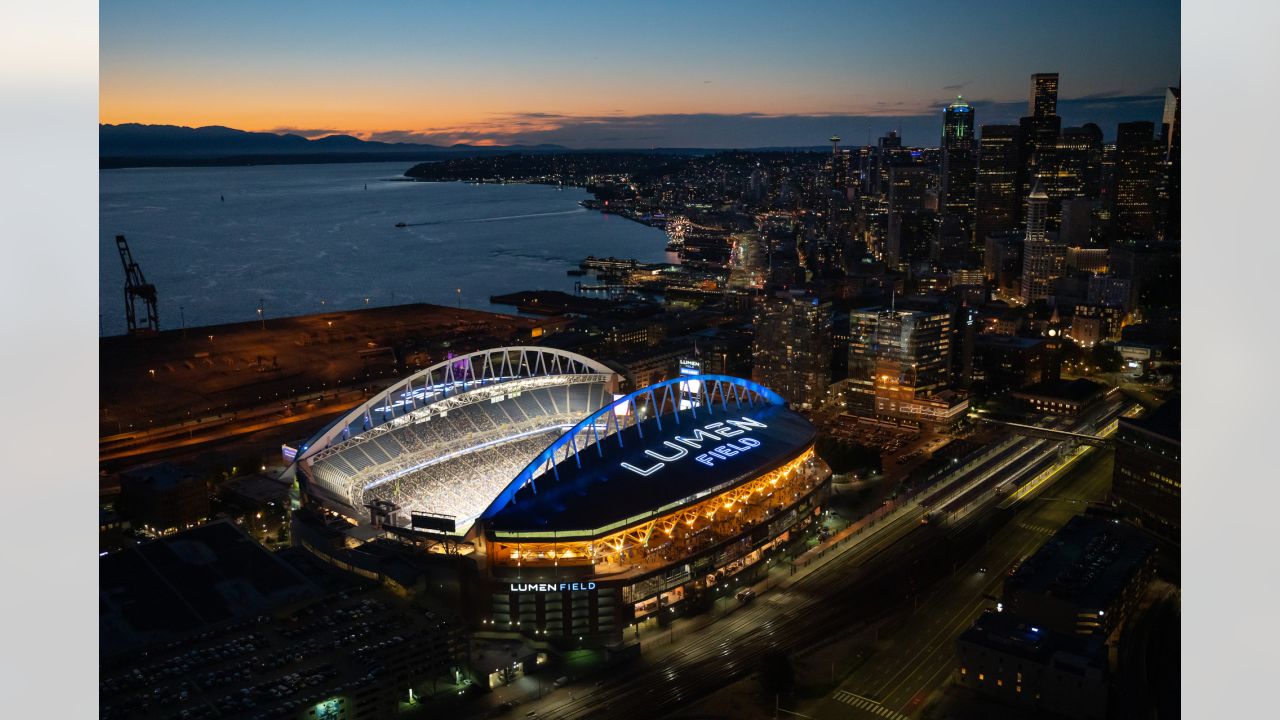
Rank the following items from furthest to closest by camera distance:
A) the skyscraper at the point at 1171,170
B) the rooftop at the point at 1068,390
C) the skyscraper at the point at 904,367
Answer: the skyscraper at the point at 1171,170, the rooftop at the point at 1068,390, the skyscraper at the point at 904,367

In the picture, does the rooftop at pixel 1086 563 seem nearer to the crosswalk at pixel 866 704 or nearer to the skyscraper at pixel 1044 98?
the crosswalk at pixel 866 704

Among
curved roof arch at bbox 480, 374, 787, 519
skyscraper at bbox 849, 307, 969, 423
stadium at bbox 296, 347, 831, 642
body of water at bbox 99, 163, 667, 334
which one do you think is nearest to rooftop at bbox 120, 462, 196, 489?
stadium at bbox 296, 347, 831, 642

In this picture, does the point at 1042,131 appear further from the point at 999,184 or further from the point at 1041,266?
the point at 1041,266

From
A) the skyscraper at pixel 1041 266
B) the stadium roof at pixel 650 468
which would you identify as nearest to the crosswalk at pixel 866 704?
the stadium roof at pixel 650 468

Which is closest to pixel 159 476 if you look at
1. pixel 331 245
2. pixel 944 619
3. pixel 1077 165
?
pixel 944 619

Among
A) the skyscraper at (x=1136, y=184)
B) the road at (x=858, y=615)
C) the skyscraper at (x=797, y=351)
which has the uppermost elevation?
the skyscraper at (x=1136, y=184)

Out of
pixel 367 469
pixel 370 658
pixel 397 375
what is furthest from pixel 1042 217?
pixel 370 658

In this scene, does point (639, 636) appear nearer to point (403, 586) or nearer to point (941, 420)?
point (403, 586)
